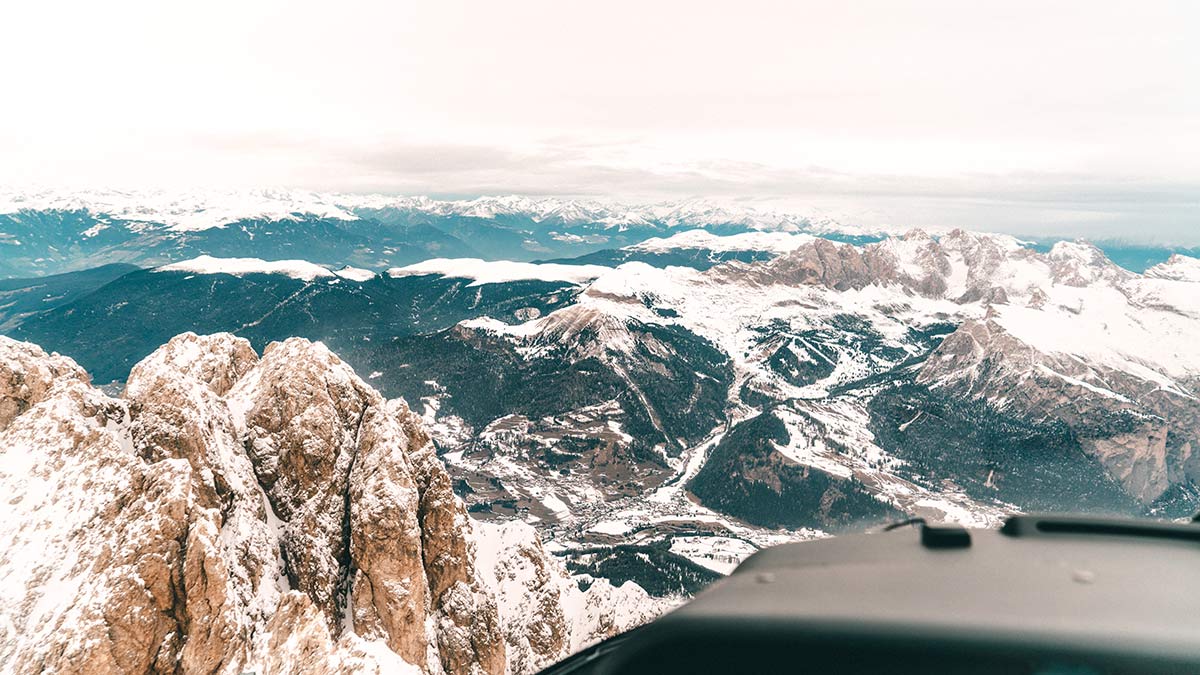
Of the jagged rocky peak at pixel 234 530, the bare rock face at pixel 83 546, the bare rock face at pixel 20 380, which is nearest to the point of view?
the bare rock face at pixel 83 546

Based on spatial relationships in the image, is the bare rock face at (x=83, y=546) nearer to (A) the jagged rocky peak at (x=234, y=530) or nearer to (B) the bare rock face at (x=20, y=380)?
(A) the jagged rocky peak at (x=234, y=530)

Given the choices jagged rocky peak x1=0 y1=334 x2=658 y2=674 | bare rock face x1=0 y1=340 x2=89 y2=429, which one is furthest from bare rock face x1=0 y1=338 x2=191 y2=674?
bare rock face x1=0 y1=340 x2=89 y2=429

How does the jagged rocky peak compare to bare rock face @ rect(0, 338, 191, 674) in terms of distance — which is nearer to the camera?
bare rock face @ rect(0, 338, 191, 674)

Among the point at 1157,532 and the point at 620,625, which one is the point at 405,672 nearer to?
the point at 1157,532

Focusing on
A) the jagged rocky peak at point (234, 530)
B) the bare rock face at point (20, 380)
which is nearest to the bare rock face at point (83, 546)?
the jagged rocky peak at point (234, 530)

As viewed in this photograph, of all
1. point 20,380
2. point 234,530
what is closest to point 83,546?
point 234,530

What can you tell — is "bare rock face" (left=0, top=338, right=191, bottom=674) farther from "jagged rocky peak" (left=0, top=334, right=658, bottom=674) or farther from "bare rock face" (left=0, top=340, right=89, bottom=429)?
"bare rock face" (left=0, top=340, right=89, bottom=429)

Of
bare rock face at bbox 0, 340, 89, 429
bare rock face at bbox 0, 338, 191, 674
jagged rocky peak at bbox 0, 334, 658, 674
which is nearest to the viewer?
bare rock face at bbox 0, 338, 191, 674

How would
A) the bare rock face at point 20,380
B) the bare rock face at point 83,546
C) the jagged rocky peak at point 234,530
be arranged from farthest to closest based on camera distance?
the bare rock face at point 20,380, the jagged rocky peak at point 234,530, the bare rock face at point 83,546

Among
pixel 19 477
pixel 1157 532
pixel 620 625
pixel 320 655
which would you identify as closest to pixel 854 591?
pixel 1157 532
